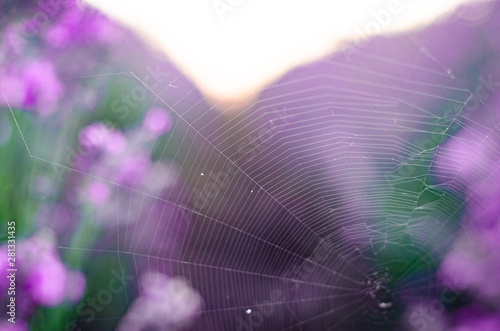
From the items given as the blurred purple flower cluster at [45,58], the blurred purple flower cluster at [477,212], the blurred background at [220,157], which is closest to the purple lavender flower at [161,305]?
the blurred background at [220,157]

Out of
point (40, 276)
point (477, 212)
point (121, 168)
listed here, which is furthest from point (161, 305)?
point (477, 212)

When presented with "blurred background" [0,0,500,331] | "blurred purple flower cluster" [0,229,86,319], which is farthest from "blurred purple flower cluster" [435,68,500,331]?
"blurred purple flower cluster" [0,229,86,319]

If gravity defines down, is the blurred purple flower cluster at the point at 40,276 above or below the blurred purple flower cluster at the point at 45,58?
below

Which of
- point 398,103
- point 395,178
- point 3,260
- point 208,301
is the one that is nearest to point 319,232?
point 395,178

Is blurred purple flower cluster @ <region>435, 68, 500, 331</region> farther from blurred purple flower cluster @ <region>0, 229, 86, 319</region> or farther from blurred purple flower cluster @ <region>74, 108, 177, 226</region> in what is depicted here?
blurred purple flower cluster @ <region>0, 229, 86, 319</region>

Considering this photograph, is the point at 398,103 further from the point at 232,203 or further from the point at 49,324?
the point at 49,324

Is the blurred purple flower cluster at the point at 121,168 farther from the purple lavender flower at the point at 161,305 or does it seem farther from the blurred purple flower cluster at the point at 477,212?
the blurred purple flower cluster at the point at 477,212

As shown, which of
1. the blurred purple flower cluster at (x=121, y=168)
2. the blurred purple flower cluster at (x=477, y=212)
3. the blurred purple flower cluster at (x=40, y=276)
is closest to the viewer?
the blurred purple flower cluster at (x=40, y=276)

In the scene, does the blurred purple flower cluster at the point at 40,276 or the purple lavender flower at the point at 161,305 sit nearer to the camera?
the blurred purple flower cluster at the point at 40,276

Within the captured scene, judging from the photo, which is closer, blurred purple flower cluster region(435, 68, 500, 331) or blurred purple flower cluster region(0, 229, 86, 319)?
blurred purple flower cluster region(0, 229, 86, 319)
